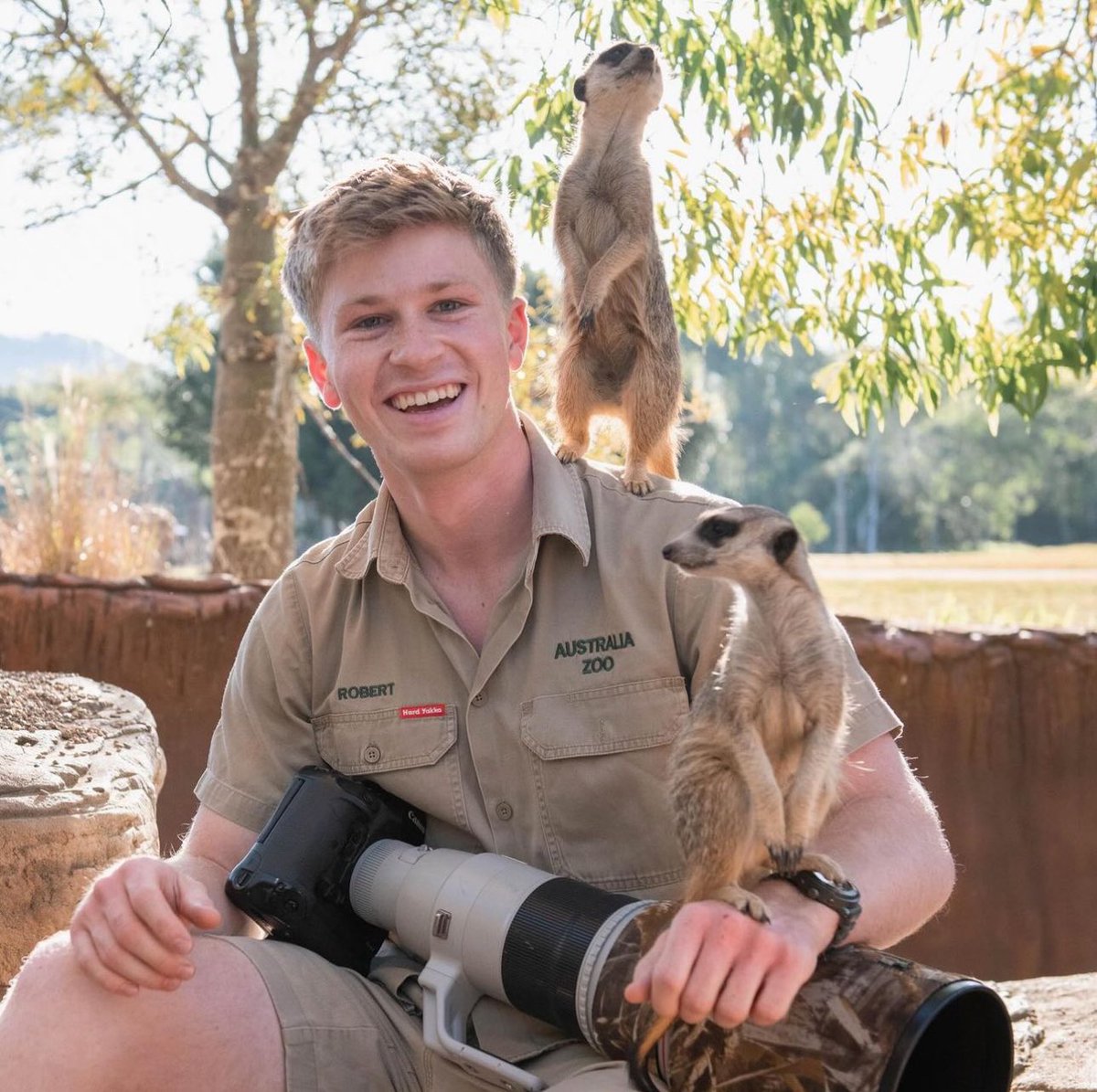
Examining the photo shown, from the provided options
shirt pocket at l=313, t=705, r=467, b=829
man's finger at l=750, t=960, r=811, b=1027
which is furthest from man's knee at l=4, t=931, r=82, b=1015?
man's finger at l=750, t=960, r=811, b=1027

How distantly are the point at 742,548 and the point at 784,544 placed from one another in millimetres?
51

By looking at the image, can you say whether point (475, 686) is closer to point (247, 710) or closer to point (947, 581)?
point (247, 710)

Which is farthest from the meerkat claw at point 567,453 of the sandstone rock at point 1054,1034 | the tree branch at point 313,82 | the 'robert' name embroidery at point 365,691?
the tree branch at point 313,82

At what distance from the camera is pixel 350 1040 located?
5.84ft

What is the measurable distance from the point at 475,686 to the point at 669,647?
0.96ft

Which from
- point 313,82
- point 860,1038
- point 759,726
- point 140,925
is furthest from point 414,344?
point 313,82

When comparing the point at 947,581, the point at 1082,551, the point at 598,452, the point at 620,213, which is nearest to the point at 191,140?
the point at 598,452

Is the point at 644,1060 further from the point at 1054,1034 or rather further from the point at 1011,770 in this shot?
the point at 1011,770

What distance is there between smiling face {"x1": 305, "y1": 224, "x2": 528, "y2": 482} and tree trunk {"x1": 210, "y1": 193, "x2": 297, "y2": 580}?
471cm

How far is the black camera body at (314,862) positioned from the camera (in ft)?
5.97

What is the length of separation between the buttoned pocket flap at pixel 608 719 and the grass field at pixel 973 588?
10.6 feet

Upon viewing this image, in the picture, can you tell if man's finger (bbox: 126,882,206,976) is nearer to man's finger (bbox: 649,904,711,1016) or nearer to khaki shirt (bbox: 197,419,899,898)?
khaki shirt (bbox: 197,419,899,898)

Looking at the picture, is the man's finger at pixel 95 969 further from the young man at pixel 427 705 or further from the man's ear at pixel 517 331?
the man's ear at pixel 517 331

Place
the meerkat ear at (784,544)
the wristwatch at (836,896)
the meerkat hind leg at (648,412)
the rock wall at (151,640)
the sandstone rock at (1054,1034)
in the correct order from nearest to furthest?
the wristwatch at (836,896) → the meerkat ear at (784,544) → the sandstone rock at (1054,1034) → the meerkat hind leg at (648,412) → the rock wall at (151,640)
